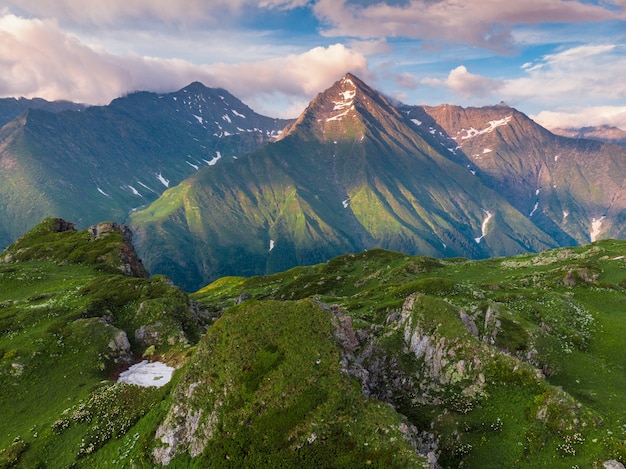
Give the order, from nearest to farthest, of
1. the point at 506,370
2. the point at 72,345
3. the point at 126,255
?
the point at 506,370 → the point at 72,345 → the point at 126,255

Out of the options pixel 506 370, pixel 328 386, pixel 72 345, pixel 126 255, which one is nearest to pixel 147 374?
pixel 72 345

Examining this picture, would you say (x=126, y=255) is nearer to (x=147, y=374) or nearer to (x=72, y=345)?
(x=72, y=345)

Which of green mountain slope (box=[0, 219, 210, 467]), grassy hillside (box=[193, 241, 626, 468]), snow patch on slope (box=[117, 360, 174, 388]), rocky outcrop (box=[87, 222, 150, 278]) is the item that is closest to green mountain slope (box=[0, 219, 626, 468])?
grassy hillside (box=[193, 241, 626, 468])

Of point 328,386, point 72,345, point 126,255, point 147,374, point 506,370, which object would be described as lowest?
point 147,374

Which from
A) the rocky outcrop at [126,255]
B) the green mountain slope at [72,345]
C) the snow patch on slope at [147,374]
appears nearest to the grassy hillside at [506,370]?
the snow patch on slope at [147,374]

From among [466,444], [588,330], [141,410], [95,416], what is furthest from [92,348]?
[588,330]

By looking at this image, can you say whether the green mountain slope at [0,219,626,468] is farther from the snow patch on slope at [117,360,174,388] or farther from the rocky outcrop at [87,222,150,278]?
the rocky outcrop at [87,222,150,278]

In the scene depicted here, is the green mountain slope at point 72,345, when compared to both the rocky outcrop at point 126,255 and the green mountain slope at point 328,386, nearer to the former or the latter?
the green mountain slope at point 328,386

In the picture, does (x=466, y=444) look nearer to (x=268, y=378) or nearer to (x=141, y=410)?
(x=268, y=378)
